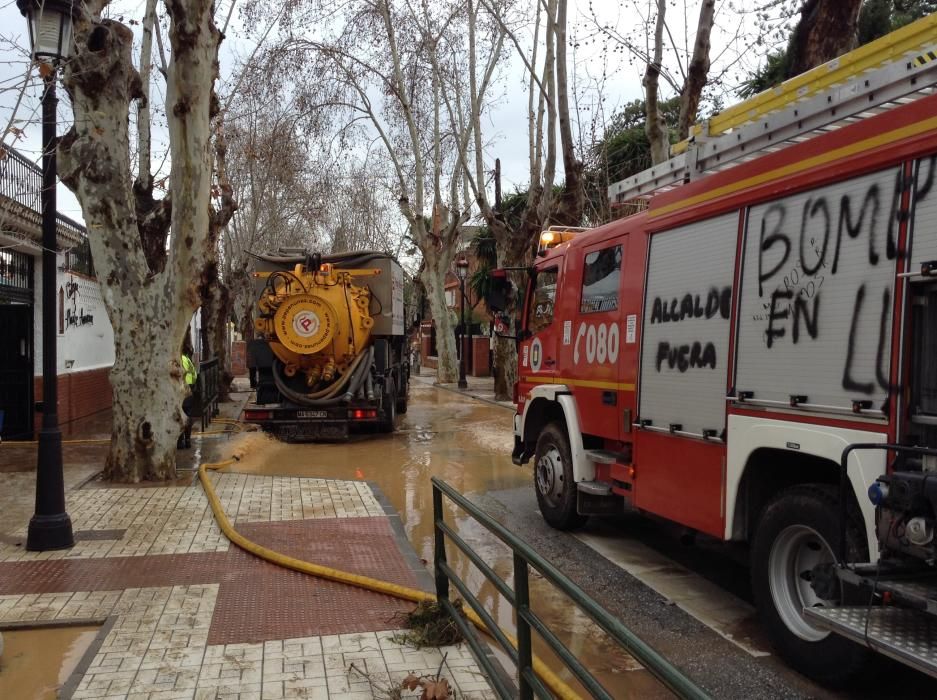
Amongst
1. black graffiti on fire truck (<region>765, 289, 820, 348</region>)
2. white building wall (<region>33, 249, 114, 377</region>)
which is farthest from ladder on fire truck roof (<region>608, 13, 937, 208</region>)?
white building wall (<region>33, 249, 114, 377</region>)

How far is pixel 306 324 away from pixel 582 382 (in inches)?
289

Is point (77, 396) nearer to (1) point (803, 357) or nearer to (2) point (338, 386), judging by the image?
(2) point (338, 386)

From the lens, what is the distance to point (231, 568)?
6.02m

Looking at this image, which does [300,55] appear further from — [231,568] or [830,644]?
[830,644]

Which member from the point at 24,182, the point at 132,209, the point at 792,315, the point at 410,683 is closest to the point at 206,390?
the point at 24,182

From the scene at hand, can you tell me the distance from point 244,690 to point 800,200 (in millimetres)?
3931

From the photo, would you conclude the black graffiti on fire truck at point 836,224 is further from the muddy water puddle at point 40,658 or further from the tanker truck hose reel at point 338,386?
Result: the tanker truck hose reel at point 338,386

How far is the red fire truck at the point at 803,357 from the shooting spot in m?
3.68

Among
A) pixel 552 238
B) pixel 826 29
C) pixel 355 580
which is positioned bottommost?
pixel 355 580

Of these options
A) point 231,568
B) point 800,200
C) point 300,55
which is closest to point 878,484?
point 800,200

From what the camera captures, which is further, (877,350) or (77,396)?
(77,396)

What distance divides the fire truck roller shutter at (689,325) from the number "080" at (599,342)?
53 centimetres

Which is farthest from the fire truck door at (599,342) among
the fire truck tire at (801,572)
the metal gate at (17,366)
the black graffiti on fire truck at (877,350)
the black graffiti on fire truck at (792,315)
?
the metal gate at (17,366)

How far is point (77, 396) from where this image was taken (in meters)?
15.5
